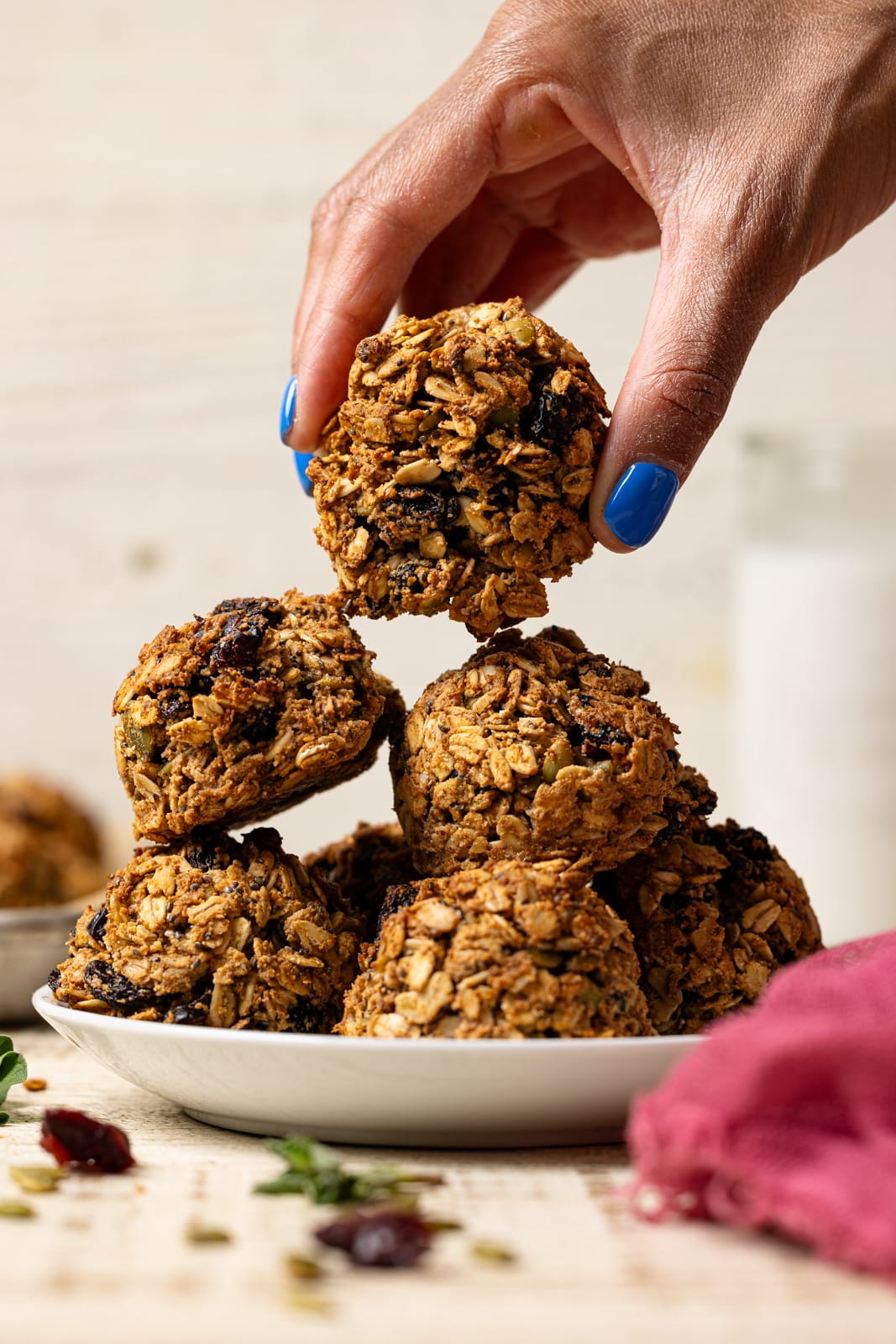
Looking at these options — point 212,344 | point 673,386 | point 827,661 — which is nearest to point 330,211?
point 673,386

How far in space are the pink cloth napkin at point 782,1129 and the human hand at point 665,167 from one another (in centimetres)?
62

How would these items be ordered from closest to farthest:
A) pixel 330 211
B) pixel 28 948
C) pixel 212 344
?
pixel 330 211 < pixel 28 948 < pixel 212 344

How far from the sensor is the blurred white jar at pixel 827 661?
10.3ft

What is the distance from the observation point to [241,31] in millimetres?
3898

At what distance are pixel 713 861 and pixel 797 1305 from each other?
64cm

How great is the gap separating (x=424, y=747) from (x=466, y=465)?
0.93ft

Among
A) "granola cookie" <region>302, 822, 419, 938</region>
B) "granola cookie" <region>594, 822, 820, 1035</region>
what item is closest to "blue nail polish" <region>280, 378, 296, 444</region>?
"granola cookie" <region>302, 822, 419, 938</region>

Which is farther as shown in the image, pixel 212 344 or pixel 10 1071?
pixel 212 344

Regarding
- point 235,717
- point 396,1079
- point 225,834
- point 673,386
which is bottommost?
point 396,1079

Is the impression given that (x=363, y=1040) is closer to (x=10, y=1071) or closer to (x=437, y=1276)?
(x=437, y=1276)

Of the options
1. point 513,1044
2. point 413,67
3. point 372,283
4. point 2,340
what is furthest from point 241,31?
point 513,1044

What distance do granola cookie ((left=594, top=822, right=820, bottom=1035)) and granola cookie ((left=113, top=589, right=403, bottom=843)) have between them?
Result: 334mm

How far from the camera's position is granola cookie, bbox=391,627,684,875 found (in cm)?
140

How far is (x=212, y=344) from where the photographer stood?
4.01 metres
